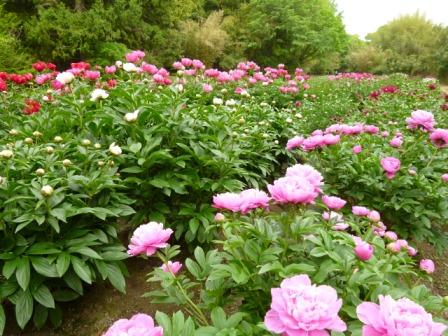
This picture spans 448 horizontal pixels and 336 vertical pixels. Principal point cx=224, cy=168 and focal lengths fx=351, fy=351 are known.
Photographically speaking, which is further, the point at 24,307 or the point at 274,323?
the point at 24,307

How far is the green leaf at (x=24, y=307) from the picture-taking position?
61.2 inches

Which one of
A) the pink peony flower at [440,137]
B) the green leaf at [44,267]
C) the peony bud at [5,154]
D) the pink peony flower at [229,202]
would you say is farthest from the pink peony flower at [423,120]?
the peony bud at [5,154]

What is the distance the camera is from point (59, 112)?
99.3 inches

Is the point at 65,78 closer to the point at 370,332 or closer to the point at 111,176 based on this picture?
the point at 111,176

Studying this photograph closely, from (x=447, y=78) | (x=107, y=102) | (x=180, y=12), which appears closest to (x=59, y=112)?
(x=107, y=102)

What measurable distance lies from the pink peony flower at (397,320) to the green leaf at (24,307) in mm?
1482

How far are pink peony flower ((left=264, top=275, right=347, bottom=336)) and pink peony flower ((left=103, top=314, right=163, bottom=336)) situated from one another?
23 cm

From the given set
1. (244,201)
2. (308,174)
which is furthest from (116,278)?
(308,174)

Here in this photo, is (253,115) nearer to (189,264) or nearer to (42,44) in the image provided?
(189,264)

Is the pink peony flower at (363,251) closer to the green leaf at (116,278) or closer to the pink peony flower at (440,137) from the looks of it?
the green leaf at (116,278)

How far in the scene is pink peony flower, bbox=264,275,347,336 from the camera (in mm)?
642

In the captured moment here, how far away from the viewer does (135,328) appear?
2.26 feet

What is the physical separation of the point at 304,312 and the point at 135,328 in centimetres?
33

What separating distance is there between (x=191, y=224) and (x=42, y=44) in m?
11.0
